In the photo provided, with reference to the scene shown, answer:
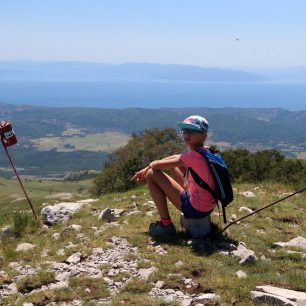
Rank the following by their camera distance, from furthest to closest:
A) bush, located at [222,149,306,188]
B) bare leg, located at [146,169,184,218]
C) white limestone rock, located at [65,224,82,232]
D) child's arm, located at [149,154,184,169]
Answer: bush, located at [222,149,306,188]
white limestone rock, located at [65,224,82,232]
bare leg, located at [146,169,184,218]
child's arm, located at [149,154,184,169]

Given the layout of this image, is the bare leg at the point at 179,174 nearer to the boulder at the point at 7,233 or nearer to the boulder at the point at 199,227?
the boulder at the point at 199,227

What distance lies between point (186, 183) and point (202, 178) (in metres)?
Answer: 0.88

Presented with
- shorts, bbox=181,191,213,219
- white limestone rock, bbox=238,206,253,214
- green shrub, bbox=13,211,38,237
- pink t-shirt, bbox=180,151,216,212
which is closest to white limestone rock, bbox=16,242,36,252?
green shrub, bbox=13,211,38,237

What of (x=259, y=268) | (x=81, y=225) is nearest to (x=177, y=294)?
(x=259, y=268)

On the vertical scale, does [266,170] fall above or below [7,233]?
above

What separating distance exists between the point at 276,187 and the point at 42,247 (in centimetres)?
888

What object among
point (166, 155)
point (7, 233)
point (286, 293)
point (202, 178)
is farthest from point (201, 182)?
point (166, 155)

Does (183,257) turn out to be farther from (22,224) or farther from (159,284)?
(22,224)

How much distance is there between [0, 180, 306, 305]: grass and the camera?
6805 mm

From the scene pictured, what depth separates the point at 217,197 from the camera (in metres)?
8.81

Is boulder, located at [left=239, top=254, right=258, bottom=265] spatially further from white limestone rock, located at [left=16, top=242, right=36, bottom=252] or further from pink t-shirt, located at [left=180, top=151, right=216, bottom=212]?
white limestone rock, located at [left=16, top=242, right=36, bottom=252]

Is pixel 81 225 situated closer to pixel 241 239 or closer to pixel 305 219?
pixel 241 239

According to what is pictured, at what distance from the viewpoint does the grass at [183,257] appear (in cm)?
680

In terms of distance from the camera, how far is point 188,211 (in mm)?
9141
